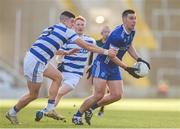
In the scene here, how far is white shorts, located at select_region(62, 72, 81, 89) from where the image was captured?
53.7 feet

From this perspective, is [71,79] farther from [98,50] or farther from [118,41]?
[98,50]

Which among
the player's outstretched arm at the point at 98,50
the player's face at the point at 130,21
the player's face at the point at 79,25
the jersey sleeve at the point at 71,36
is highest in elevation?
the player's face at the point at 79,25

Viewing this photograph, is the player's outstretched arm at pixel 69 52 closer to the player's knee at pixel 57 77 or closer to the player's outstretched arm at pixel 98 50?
the player's knee at pixel 57 77

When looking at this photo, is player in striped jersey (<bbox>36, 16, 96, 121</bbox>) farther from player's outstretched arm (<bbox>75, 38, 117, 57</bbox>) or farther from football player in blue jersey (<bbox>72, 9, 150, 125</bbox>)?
player's outstretched arm (<bbox>75, 38, 117, 57</bbox>)

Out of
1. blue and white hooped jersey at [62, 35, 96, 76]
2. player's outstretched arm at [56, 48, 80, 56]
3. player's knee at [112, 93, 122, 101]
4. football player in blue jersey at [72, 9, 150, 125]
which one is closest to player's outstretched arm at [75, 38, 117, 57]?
football player in blue jersey at [72, 9, 150, 125]

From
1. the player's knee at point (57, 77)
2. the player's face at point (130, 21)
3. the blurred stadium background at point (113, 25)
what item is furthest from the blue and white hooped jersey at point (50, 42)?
the blurred stadium background at point (113, 25)

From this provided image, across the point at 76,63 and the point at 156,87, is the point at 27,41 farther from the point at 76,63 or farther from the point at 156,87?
the point at 76,63

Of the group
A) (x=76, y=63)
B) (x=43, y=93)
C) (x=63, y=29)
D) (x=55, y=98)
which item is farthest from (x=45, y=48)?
(x=43, y=93)

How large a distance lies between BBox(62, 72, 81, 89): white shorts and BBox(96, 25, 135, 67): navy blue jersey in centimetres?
206

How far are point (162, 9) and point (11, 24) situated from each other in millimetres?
8778

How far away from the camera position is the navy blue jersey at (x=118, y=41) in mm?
14164

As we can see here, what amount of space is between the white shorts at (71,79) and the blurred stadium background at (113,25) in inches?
1006

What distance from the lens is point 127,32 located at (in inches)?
559

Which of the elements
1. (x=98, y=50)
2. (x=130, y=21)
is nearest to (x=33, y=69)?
(x=98, y=50)
